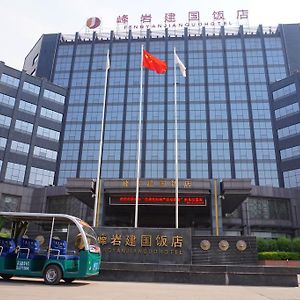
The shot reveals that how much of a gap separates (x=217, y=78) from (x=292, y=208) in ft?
93.1

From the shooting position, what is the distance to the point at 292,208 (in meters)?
40.9

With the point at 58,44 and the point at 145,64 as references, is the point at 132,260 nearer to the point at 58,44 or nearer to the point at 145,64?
the point at 145,64

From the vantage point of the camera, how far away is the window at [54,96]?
180ft

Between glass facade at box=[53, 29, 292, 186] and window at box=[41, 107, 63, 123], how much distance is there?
6.30 ft

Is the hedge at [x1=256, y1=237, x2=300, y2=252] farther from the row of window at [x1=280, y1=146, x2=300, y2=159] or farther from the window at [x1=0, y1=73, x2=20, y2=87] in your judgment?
the window at [x1=0, y1=73, x2=20, y2=87]

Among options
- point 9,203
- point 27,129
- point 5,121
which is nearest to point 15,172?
point 9,203

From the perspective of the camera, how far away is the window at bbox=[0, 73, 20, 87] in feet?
165

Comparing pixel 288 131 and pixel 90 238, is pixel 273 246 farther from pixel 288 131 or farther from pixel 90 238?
pixel 288 131

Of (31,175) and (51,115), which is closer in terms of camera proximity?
A: (31,175)

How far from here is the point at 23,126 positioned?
165 ft

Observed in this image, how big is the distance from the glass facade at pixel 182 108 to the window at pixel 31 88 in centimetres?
676

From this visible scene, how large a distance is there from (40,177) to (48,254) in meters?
40.6

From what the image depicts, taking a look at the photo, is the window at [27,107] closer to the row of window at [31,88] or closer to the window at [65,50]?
the row of window at [31,88]

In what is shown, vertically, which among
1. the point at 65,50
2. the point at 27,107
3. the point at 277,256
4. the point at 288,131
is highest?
the point at 65,50
